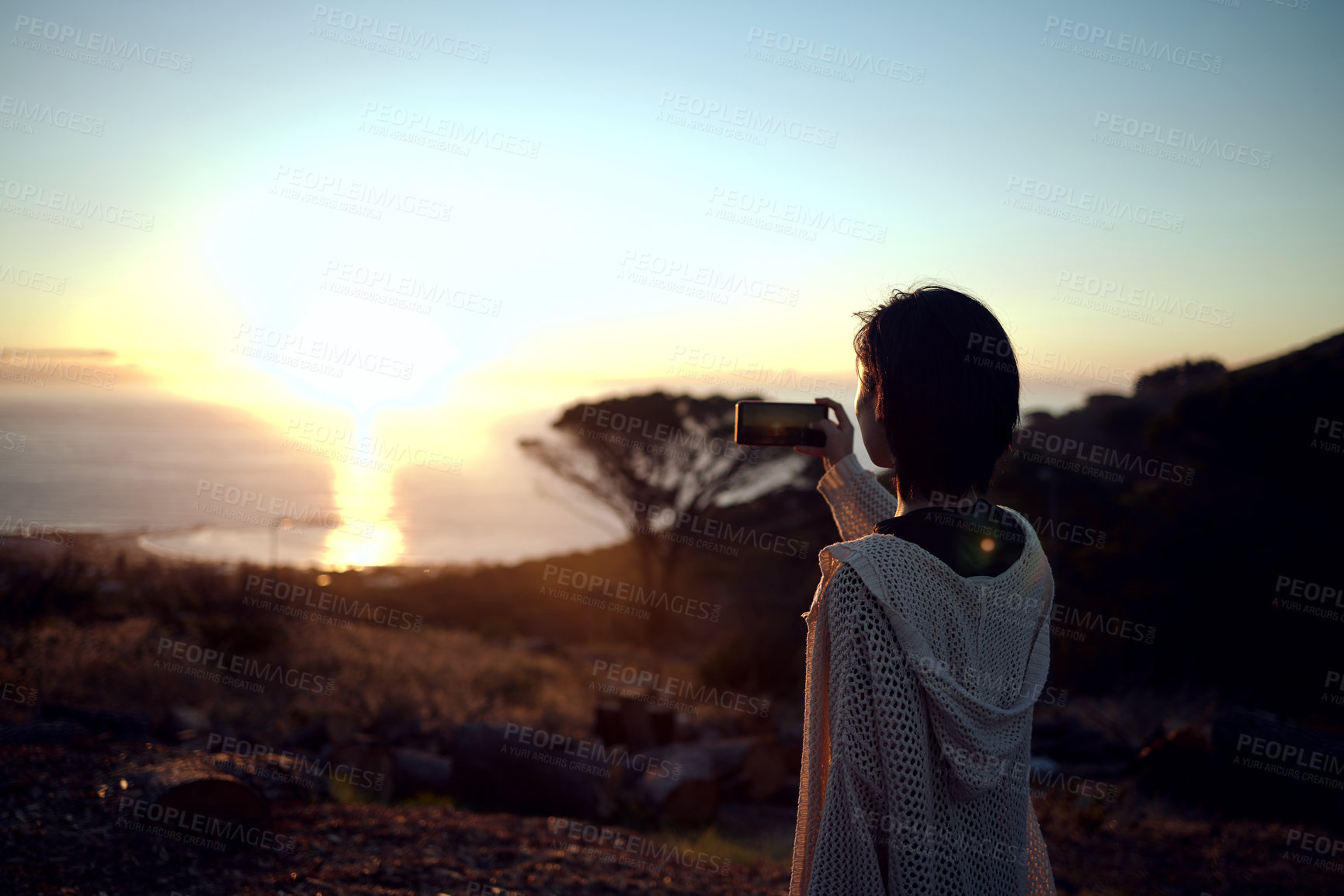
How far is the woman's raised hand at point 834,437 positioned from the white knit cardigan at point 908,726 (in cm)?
58

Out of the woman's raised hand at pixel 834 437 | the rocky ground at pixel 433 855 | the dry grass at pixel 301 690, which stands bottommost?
the dry grass at pixel 301 690

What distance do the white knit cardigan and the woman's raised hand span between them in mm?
584

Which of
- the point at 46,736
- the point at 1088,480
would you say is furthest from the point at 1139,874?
the point at 1088,480

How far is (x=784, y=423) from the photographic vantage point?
2.12 meters

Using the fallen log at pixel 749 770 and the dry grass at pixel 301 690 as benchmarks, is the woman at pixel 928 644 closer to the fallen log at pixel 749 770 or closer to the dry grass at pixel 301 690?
the fallen log at pixel 749 770

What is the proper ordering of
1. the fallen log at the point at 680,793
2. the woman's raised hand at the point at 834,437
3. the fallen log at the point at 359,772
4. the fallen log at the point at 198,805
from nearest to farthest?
the woman's raised hand at the point at 834,437
the fallen log at the point at 198,805
the fallen log at the point at 359,772
the fallen log at the point at 680,793

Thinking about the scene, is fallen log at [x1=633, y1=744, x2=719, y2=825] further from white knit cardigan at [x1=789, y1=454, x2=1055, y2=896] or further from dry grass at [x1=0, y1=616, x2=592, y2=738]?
white knit cardigan at [x1=789, y1=454, x2=1055, y2=896]

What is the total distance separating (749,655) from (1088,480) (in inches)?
323

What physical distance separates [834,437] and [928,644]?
0.82 m

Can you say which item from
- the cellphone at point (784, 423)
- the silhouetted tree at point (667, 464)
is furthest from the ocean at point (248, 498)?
the cellphone at point (784, 423)

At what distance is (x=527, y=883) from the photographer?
411cm

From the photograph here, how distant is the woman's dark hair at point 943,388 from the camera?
146cm

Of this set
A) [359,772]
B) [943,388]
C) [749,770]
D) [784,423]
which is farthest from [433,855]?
[749,770]

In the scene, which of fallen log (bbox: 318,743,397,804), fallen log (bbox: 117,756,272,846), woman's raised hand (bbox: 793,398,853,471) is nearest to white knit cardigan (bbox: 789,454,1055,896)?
woman's raised hand (bbox: 793,398,853,471)
